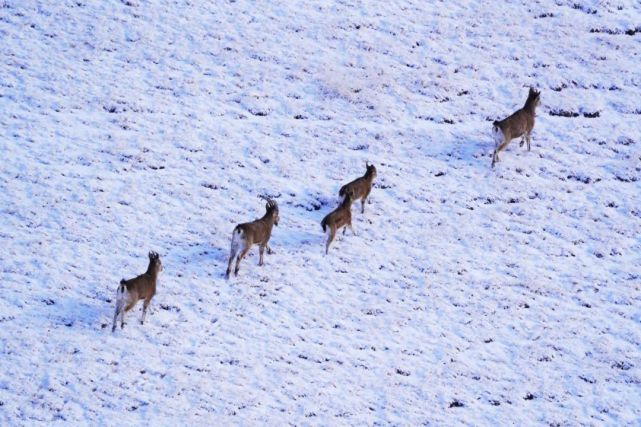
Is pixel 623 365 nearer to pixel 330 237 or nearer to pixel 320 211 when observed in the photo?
pixel 330 237

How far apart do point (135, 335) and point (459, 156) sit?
11198mm

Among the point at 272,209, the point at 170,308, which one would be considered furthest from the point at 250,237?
the point at 170,308

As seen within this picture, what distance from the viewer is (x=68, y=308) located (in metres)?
17.9

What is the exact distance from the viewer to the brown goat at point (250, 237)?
63.2 ft

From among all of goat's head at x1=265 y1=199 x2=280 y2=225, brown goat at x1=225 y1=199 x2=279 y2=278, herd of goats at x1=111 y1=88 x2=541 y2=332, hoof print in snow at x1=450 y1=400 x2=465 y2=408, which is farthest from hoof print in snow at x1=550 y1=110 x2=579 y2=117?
hoof print in snow at x1=450 y1=400 x2=465 y2=408

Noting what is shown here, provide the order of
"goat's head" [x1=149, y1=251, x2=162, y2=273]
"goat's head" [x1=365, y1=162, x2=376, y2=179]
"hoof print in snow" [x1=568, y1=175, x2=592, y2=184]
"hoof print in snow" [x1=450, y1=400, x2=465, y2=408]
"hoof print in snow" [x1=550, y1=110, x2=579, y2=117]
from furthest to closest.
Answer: "hoof print in snow" [x1=550, y1=110, x2=579, y2=117] → "hoof print in snow" [x1=568, y1=175, x2=592, y2=184] → "goat's head" [x1=365, y1=162, x2=376, y2=179] → "goat's head" [x1=149, y1=251, x2=162, y2=273] → "hoof print in snow" [x1=450, y1=400, x2=465, y2=408]

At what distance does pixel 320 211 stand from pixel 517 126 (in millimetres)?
6255

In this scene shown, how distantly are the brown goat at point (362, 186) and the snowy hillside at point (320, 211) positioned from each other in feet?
1.53

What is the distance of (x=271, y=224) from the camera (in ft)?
67.0

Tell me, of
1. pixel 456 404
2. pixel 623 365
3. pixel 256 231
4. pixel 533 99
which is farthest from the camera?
pixel 533 99

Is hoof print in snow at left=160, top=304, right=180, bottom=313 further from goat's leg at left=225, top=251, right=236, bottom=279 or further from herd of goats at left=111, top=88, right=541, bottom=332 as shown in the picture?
goat's leg at left=225, top=251, right=236, bottom=279

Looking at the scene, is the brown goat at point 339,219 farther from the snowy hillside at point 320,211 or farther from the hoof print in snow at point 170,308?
the hoof print in snow at point 170,308

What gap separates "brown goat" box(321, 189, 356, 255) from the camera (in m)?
20.3

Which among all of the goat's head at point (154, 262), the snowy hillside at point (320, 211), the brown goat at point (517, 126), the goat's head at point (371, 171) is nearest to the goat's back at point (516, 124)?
the brown goat at point (517, 126)
